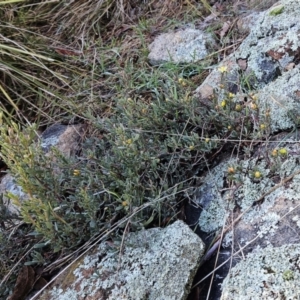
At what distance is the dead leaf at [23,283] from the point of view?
1.52 metres

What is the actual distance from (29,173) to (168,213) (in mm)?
483

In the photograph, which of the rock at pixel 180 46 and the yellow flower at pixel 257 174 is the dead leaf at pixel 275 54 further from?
the yellow flower at pixel 257 174

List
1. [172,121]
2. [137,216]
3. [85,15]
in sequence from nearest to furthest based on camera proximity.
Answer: [137,216]
[172,121]
[85,15]

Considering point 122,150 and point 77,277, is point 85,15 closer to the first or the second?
point 122,150

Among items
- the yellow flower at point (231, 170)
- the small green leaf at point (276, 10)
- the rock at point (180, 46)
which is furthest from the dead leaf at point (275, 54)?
the yellow flower at point (231, 170)

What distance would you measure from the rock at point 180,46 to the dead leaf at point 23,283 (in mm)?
1362

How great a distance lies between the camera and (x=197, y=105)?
5.79 ft

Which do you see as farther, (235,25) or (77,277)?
(235,25)

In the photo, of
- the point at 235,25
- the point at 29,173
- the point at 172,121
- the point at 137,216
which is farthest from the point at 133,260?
the point at 235,25

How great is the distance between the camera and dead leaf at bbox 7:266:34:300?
152 cm

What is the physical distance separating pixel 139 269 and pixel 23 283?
0.43 m

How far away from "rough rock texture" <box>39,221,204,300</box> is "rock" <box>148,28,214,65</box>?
3.98 ft

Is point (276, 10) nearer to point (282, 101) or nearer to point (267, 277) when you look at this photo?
point (282, 101)

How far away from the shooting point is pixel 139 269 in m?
1.39
